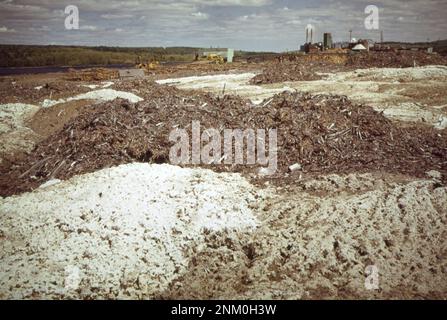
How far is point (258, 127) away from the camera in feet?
27.4

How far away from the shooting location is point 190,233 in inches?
199

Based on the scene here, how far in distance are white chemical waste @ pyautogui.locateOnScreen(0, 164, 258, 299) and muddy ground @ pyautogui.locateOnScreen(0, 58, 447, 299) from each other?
20 mm

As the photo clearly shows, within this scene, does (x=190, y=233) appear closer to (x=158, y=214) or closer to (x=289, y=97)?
(x=158, y=214)

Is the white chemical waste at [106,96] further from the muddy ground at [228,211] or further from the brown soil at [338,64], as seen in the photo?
the brown soil at [338,64]

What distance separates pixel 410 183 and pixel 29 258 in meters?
5.80

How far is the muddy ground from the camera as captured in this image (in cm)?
435

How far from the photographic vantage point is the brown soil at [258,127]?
7305 mm

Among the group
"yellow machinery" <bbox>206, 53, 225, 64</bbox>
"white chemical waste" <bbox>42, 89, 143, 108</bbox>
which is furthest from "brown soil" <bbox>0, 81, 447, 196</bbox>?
"yellow machinery" <bbox>206, 53, 225, 64</bbox>

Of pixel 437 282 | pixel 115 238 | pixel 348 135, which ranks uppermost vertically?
pixel 348 135

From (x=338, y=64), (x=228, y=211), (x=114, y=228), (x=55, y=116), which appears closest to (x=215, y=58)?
(x=338, y=64)

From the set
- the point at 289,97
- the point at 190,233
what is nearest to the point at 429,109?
the point at 289,97

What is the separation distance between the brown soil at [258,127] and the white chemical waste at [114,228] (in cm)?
115

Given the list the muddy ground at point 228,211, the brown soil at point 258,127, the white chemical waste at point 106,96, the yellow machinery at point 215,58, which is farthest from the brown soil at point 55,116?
the yellow machinery at point 215,58

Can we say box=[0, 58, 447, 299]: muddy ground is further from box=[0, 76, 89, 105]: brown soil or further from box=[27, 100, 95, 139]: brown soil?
box=[0, 76, 89, 105]: brown soil
